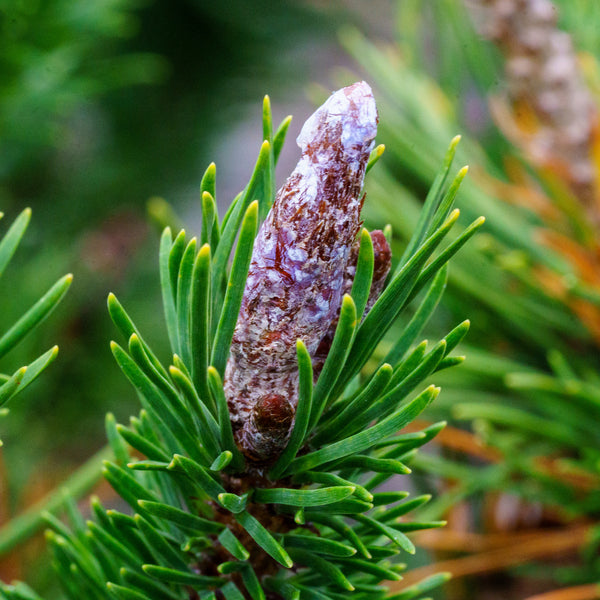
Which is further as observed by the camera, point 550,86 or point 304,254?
point 550,86

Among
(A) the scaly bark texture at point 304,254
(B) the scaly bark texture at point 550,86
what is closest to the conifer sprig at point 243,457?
(A) the scaly bark texture at point 304,254

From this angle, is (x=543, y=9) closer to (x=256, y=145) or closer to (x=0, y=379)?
(x=0, y=379)

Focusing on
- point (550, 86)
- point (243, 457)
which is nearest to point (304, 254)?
point (243, 457)

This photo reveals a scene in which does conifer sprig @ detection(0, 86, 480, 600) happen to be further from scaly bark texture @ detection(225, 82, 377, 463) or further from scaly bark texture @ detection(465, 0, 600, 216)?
scaly bark texture @ detection(465, 0, 600, 216)

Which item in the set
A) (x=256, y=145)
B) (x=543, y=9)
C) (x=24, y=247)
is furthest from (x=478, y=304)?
(x=256, y=145)

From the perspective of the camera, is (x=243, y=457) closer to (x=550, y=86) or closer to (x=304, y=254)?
(x=304, y=254)
